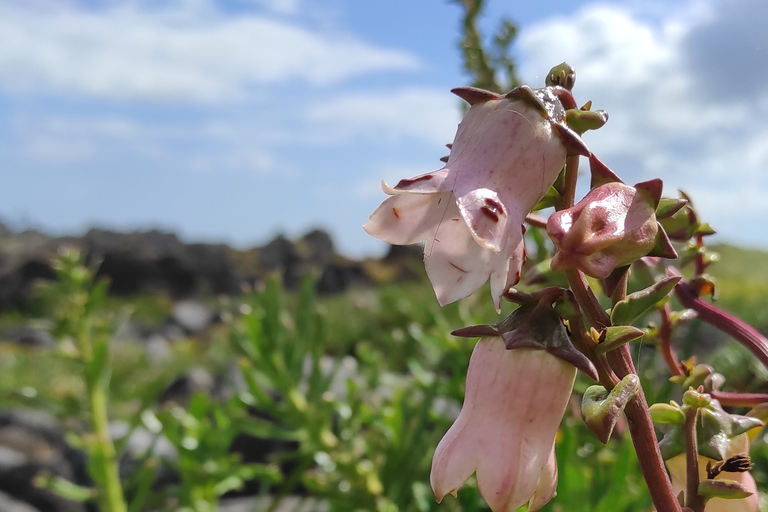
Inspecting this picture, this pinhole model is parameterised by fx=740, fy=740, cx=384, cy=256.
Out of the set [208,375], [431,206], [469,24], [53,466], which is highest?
[469,24]

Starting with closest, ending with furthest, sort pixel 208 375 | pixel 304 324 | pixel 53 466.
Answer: pixel 304 324
pixel 53 466
pixel 208 375

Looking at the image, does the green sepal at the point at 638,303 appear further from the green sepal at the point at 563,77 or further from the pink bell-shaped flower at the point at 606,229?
the green sepal at the point at 563,77

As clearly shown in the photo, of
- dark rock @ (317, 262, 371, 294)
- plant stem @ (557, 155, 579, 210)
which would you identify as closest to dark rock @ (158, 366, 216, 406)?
plant stem @ (557, 155, 579, 210)

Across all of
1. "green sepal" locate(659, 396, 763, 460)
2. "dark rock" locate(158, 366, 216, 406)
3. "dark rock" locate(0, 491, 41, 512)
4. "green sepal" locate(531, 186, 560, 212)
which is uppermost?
"green sepal" locate(531, 186, 560, 212)

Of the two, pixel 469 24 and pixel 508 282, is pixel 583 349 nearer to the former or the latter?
pixel 508 282

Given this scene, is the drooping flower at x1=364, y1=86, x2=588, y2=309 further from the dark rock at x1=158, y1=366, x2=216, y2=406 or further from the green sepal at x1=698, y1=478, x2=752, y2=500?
the dark rock at x1=158, y1=366, x2=216, y2=406

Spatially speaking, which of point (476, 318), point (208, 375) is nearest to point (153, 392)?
point (476, 318)

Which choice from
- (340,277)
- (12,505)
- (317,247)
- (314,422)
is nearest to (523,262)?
(314,422)
